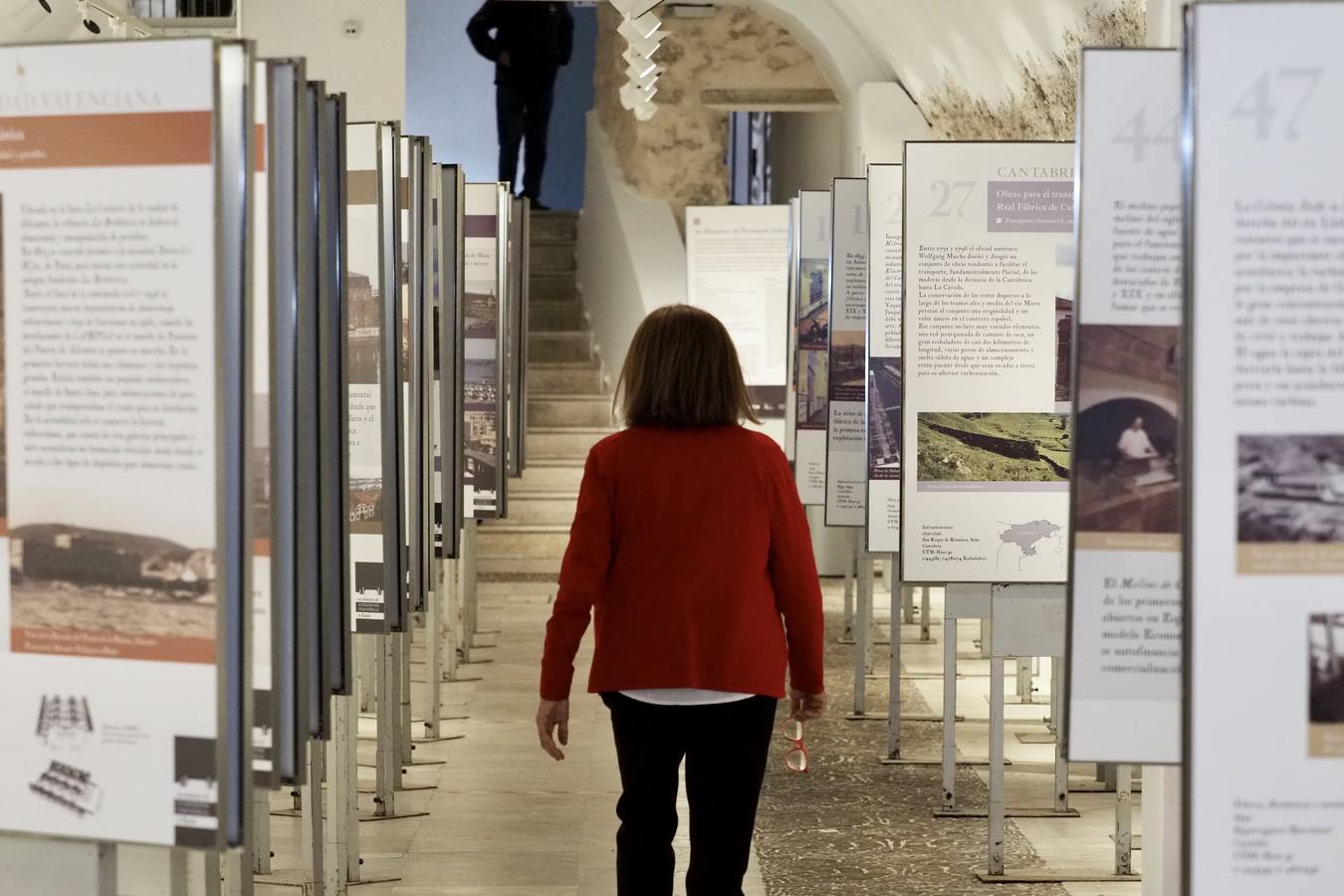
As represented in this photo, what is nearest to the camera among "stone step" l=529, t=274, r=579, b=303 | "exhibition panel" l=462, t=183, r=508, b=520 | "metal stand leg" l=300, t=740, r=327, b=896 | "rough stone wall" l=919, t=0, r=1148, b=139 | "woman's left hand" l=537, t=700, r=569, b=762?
"woman's left hand" l=537, t=700, r=569, b=762

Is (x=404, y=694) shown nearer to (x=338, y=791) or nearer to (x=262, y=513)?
(x=338, y=791)

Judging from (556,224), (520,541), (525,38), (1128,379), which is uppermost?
(525,38)

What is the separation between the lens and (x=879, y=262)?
5.08m

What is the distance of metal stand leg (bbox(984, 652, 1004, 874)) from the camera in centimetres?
418

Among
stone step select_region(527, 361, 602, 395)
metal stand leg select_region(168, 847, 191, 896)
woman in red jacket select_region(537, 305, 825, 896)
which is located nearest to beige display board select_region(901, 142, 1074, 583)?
woman in red jacket select_region(537, 305, 825, 896)

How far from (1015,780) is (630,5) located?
3.92m

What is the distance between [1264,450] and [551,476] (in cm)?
902

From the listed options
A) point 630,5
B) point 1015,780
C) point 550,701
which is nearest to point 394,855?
point 550,701

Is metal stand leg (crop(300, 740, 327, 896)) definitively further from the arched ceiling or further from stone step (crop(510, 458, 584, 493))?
stone step (crop(510, 458, 584, 493))

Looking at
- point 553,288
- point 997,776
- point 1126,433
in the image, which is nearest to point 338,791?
point 997,776

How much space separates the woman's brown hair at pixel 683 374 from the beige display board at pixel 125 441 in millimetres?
1093

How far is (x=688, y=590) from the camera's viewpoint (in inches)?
110

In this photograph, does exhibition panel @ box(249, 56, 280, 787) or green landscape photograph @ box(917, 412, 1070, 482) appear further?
green landscape photograph @ box(917, 412, 1070, 482)

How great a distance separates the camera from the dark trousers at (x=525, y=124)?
12852mm
